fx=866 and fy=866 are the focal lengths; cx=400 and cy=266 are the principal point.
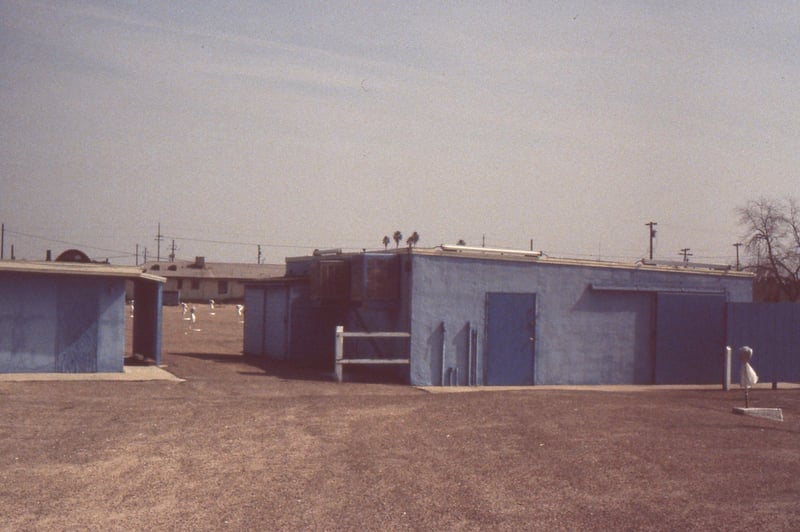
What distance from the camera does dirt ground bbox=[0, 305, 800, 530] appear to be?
24.5 ft

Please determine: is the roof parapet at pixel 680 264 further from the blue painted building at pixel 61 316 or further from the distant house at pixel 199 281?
the distant house at pixel 199 281

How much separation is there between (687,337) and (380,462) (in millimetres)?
13643

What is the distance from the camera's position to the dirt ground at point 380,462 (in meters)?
7.48

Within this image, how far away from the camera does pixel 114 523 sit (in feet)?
23.1

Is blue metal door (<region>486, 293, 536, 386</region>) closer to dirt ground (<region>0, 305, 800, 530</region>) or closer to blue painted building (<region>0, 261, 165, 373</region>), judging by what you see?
dirt ground (<region>0, 305, 800, 530</region>)

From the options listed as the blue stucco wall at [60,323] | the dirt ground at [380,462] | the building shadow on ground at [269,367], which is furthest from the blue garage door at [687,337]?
the blue stucco wall at [60,323]

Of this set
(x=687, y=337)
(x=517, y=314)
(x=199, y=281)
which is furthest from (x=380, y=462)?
(x=199, y=281)

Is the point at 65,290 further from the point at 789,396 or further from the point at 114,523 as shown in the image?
the point at 789,396

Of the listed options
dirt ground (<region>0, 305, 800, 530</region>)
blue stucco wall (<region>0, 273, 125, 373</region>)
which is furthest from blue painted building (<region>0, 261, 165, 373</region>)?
dirt ground (<region>0, 305, 800, 530</region>)

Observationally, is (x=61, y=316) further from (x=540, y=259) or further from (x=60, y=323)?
(x=540, y=259)

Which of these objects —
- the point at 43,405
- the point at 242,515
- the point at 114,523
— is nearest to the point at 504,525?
the point at 242,515

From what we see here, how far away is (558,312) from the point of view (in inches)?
791

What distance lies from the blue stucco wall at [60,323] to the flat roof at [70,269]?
0.74 ft

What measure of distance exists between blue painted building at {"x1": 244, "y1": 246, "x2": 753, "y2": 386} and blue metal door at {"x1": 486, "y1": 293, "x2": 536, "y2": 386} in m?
→ 0.02
